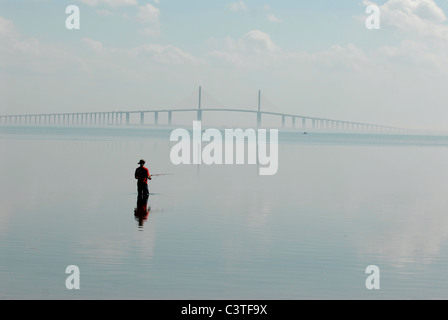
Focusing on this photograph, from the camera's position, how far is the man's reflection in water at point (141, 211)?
1966 cm

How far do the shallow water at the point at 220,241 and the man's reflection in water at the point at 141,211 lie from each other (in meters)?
0.24

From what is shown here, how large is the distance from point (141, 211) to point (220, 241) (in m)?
5.48

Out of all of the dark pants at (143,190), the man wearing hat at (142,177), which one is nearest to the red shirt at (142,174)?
the man wearing hat at (142,177)

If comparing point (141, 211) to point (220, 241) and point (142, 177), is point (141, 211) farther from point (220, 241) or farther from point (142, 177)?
point (220, 241)

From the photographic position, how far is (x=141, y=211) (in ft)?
70.8

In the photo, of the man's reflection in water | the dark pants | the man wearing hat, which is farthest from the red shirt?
the man's reflection in water

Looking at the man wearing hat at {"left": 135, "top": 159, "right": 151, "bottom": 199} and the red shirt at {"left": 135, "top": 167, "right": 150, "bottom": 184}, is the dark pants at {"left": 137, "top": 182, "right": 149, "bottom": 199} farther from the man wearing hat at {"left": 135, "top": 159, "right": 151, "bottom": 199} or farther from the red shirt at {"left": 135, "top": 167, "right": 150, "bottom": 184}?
the red shirt at {"left": 135, "top": 167, "right": 150, "bottom": 184}

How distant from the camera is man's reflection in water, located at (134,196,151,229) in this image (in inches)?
774

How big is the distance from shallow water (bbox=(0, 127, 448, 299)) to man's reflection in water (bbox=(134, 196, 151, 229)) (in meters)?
0.24

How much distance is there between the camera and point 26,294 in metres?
11.5

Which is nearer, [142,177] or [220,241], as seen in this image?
[220,241]

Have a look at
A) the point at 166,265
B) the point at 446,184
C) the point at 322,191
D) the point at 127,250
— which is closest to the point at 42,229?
the point at 127,250

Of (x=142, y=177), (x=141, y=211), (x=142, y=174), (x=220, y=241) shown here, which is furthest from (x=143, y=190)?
(x=220, y=241)
